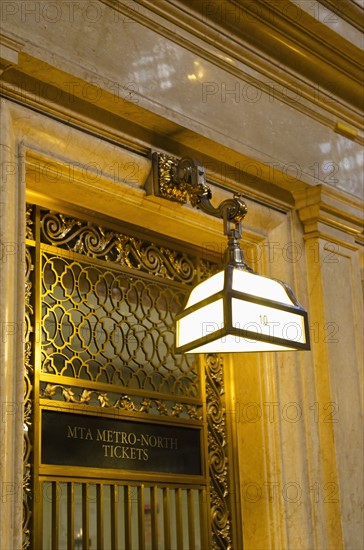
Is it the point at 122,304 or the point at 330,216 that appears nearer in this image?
the point at 122,304

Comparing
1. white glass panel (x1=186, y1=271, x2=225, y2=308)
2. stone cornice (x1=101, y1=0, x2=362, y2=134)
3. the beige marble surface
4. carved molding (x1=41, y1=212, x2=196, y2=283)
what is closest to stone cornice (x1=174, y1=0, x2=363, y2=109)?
stone cornice (x1=101, y1=0, x2=362, y2=134)

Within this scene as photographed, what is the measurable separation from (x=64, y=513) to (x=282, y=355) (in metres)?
1.69

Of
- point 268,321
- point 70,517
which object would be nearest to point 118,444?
point 70,517

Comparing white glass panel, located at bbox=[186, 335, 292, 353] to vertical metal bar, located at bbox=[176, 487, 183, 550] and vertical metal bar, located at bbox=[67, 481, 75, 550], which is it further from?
vertical metal bar, located at bbox=[176, 487, 183, 550]

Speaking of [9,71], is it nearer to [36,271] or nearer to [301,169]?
[36,271]

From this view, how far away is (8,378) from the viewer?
414 cm

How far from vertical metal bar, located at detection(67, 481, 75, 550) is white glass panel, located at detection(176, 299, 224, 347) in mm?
861

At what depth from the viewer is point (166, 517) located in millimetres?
5145

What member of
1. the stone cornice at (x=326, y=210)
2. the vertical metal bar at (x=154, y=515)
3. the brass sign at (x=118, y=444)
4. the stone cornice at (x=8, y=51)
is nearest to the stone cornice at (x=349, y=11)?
the stone cornice at (x=326, y=210)

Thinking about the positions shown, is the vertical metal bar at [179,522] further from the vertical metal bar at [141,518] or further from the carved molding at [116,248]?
the carved molding at [116,248]

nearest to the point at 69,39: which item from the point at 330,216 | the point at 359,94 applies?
the point at 330,216

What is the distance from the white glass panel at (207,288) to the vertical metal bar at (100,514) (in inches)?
40.0

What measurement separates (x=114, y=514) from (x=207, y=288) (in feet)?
4.06

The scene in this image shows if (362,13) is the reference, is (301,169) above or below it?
below
